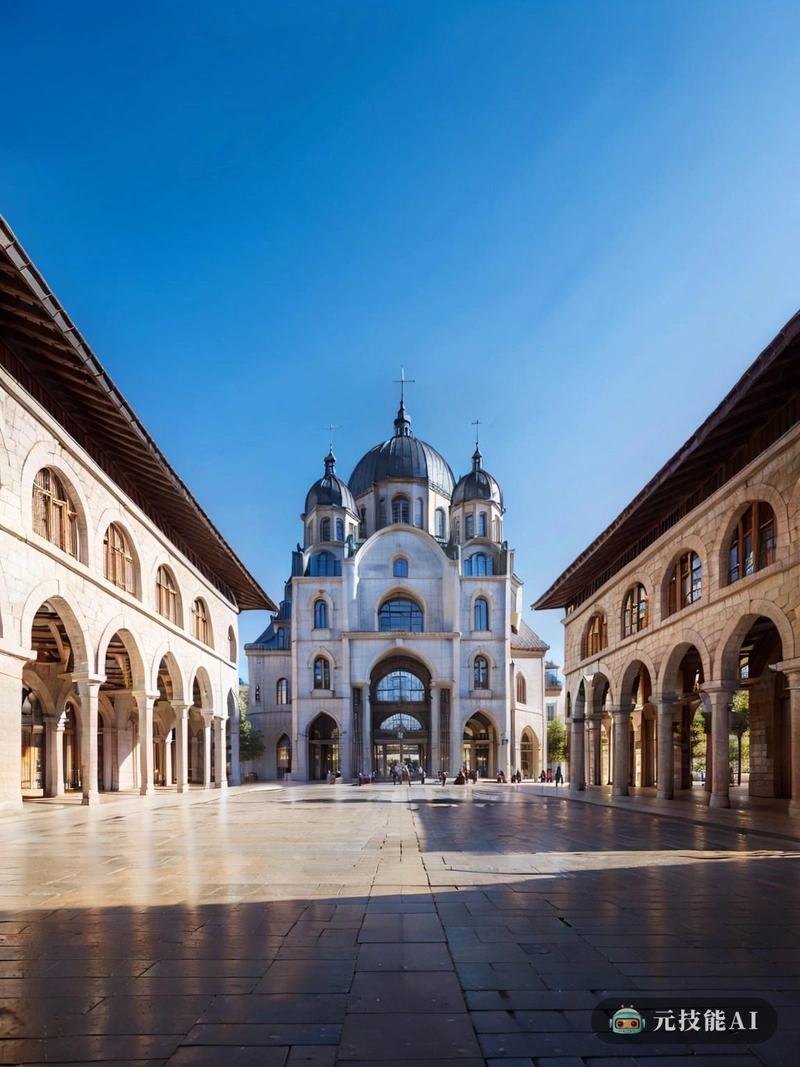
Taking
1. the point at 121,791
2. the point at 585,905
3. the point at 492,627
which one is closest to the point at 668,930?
the point at 585,905

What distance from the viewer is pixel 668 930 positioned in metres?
7.55

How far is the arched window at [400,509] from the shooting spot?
206 feet

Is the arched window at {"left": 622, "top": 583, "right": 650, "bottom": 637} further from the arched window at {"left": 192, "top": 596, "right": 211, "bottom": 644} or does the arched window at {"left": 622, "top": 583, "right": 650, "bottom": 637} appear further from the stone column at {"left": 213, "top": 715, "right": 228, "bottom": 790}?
the stone column at {"left": 213, "top": 715, "right": 228, "bottom": 790}

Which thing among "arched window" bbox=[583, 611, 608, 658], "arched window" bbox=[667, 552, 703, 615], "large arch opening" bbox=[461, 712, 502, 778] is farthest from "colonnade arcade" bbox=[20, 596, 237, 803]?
"large arch opening" bbox=[461, 712, 502, 778]

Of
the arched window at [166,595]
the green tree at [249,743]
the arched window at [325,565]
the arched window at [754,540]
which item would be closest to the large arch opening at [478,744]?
the arched window at [325,565]

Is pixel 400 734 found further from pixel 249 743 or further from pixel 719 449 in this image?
pixel 719 449

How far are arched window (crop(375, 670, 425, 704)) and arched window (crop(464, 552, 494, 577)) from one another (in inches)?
345

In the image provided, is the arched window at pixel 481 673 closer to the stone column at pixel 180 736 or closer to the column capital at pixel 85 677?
the stone column at pixel 180 736

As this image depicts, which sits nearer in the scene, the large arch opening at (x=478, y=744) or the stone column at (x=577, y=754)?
the stone column at (x=577, y=754)

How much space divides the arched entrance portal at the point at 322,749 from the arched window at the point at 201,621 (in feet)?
71.1

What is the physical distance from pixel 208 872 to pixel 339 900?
2.85 m

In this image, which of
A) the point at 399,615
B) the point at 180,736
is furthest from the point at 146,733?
the point at 399,615

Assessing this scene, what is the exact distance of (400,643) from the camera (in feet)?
184

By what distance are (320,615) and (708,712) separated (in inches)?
1422
